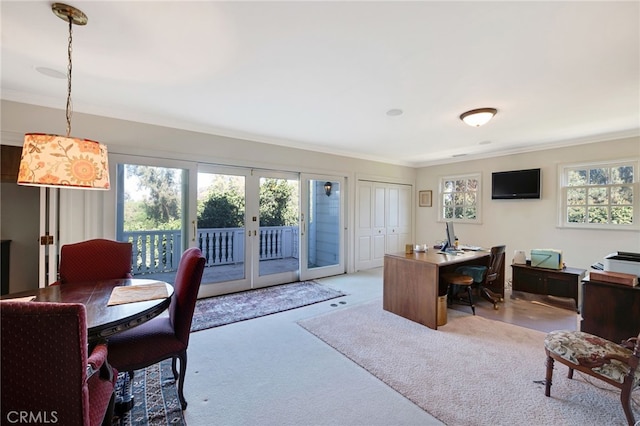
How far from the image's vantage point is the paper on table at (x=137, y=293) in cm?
173

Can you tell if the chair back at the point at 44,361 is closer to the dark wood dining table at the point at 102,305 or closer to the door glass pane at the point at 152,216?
the dark wood dining table at the point at 102,305

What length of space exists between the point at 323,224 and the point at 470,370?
3624mm

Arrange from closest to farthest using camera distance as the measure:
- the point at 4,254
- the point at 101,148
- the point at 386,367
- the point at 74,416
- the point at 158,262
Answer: the point at 74,416
the point at 101,148
the point at 386,367
the point at 4,254
the point at 158,262

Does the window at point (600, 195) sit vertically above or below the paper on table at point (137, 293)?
above

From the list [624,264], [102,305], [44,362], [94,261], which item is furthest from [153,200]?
[624,264]

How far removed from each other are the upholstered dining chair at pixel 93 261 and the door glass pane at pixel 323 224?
3143mm

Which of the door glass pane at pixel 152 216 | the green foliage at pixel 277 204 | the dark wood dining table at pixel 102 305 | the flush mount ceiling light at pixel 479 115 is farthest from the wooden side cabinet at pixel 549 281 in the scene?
the door glass pane at pixel 152 216

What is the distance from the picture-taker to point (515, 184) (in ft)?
17.3

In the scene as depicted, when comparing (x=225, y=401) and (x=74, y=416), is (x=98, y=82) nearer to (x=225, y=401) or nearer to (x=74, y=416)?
(x=74, y=416)

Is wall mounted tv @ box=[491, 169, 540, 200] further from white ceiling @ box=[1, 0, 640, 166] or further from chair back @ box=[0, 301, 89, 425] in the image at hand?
chair back @ box=[0, 301, 89, 425]


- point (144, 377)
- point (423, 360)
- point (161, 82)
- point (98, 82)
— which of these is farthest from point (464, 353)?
point (98, 82)

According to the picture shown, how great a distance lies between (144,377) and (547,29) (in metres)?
3.90

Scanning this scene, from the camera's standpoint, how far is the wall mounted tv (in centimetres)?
502

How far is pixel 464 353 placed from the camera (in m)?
2.59
